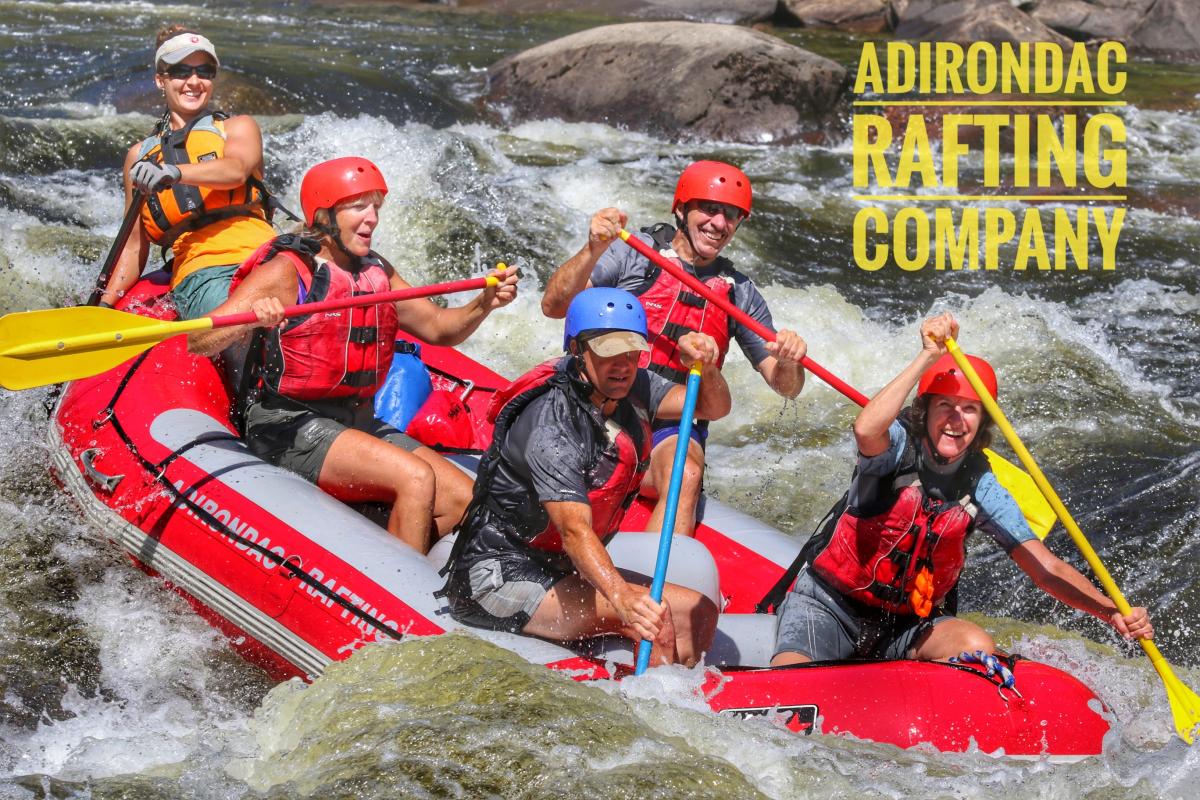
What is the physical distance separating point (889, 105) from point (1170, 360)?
17.4ft

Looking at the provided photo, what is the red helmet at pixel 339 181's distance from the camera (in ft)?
13.8

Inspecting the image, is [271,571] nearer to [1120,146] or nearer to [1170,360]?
[1170,360]

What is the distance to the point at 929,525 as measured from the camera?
3.77m

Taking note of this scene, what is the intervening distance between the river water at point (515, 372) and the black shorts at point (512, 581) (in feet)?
0.38

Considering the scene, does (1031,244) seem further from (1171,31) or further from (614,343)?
(1171,31)

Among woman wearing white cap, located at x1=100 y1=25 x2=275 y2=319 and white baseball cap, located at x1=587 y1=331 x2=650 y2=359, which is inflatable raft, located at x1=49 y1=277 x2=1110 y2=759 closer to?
woman wearing white cap, located at x1=100 y1=25 x2=275 y2=319

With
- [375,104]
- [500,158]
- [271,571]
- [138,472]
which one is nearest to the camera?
[271,571]

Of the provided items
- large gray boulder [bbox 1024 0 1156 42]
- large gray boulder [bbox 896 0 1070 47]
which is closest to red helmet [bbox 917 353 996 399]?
large gray boulder [bbox 896 0 1070 47]

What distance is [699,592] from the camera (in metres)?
3.87

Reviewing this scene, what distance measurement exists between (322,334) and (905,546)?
1903 mm

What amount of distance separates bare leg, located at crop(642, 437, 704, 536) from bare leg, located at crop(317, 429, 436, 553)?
717 millimetres

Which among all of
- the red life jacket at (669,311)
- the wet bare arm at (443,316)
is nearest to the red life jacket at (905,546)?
the red life jacket at (669,311)

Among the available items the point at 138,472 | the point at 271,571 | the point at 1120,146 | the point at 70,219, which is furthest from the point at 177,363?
the point at 1120,146

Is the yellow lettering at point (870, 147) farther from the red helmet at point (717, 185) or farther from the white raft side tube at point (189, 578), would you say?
the white raft side tube at point (189, 578)
